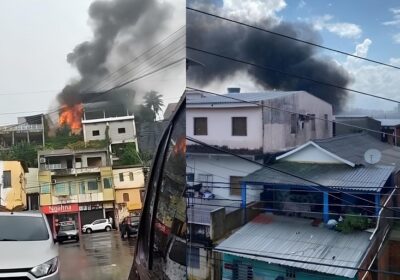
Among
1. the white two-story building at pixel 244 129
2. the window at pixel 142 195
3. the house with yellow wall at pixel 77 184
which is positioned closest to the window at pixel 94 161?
the house with yellow wall at pixel 77 184

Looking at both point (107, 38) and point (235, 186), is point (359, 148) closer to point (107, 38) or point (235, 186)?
point (235, 186)

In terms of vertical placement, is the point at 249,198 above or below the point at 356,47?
below

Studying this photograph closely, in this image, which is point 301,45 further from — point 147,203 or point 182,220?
point 147,203

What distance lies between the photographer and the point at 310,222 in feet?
5.20

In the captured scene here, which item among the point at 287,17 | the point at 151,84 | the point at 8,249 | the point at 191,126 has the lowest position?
the point at 8,249

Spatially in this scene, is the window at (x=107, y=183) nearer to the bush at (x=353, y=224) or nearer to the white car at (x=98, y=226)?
the white car at (x=98, y=226)

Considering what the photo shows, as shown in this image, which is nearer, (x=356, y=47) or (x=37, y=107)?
(x=356, y=47)

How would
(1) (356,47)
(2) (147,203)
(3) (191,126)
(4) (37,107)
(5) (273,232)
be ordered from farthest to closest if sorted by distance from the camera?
(2) (147,203), (4) (37,107), (3) (191,126), (5) (273,232), (1) (356,47)

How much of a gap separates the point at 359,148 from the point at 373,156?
55mm

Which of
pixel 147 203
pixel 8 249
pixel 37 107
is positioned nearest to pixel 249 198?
pixel 147 203

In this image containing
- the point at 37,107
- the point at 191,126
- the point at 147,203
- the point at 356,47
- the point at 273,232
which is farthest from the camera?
the point at 147,203

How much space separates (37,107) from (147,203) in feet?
2.19

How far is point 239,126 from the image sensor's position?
5.37 ft

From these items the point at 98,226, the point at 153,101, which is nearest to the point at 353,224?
the point at 153,101
